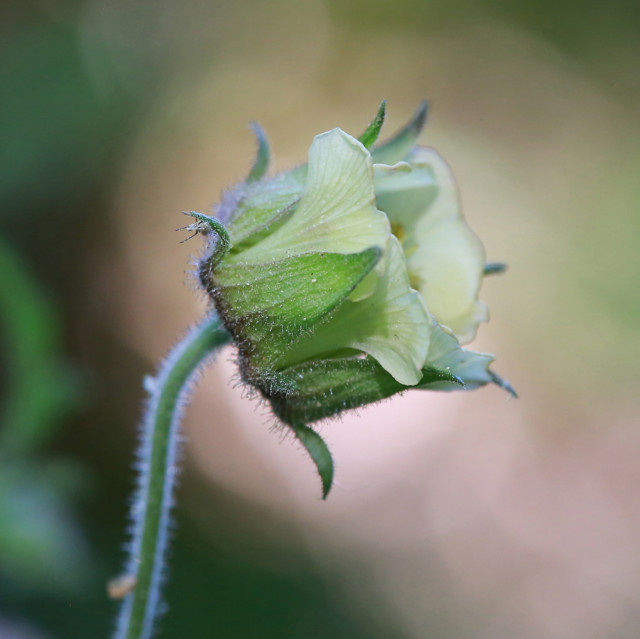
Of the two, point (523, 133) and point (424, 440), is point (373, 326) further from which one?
point (523, 133)

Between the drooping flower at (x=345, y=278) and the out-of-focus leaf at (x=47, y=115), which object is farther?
the out-of-focus leaf at (x=47, y=115)

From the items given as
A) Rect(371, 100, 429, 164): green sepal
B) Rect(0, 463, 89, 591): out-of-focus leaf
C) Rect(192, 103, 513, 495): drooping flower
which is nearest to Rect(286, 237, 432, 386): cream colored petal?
Rect(192, 103, 513, 495): drooping flower

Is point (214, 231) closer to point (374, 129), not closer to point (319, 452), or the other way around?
point (374, 129)

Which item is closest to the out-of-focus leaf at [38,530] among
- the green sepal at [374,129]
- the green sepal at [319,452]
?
the green sepal at [319,452]

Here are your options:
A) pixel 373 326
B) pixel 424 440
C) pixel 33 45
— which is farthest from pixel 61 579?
pixel 424 440

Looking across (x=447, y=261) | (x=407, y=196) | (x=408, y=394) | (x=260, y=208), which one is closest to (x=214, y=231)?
(x=260, y=208)

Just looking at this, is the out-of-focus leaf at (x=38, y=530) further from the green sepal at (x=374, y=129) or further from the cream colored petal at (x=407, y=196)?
the green sepal at (x=374, y=129)
